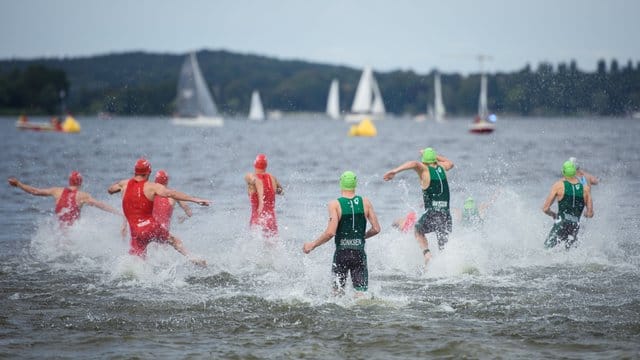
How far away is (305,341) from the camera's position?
9789mm

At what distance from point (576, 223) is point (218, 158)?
117 feet

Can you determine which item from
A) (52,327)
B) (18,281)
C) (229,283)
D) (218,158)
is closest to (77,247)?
(18,281)

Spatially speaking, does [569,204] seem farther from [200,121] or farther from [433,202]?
[200,121]

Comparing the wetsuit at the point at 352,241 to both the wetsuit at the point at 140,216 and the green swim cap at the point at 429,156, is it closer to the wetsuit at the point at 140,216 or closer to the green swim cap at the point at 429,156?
the wetsuit at the point at 140,216

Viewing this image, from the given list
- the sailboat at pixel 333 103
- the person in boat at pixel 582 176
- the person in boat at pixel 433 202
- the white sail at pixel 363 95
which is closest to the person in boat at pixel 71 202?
the person in boat at pixel 433 202

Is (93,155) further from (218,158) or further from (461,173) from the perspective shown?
(461,173)

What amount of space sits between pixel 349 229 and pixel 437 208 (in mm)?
3485

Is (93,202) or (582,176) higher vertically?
(582,176)

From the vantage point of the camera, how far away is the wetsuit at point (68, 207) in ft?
51.1

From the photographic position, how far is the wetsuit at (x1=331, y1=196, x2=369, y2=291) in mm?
10781

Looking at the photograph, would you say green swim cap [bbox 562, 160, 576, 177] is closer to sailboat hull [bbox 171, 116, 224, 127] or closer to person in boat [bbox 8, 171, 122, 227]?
person in boat [bbox 8, 171, 122, 227]

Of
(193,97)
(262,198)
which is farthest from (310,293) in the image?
(193,97)

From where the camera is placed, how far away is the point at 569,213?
47.7 feet

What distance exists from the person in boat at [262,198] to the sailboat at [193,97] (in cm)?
8028
